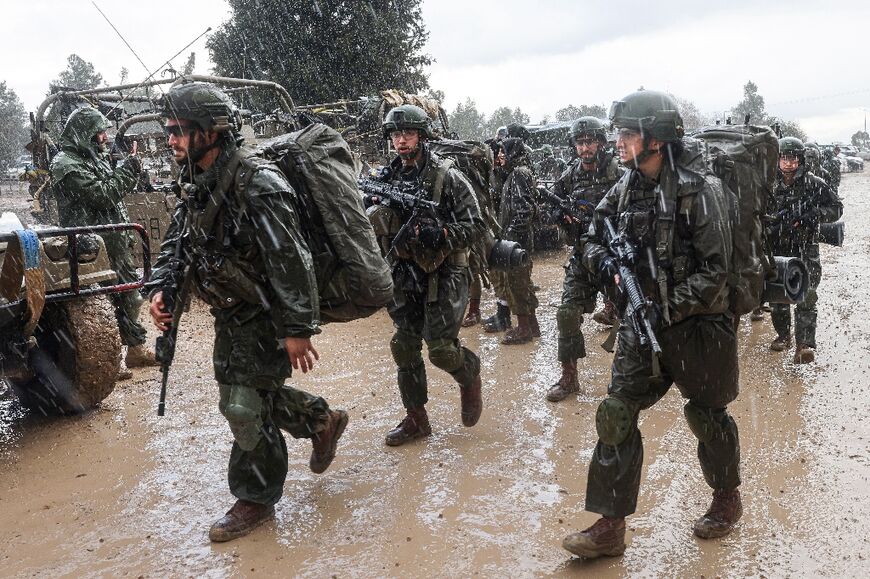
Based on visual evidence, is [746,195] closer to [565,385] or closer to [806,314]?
[565,385]

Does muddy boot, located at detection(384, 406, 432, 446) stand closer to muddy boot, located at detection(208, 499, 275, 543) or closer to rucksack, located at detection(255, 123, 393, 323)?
muddy boot, located at detection(208, 499, 275, 543)

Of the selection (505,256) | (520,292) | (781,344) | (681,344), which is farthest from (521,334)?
(681,344)

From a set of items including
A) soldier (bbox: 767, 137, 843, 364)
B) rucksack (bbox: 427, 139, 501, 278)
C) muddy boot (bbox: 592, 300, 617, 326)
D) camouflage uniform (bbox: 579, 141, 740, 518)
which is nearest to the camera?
camouflage uniform (bbox: 579, 141, 740, 518)

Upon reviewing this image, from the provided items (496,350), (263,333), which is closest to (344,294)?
(263,333)

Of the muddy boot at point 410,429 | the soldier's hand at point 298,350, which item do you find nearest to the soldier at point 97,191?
the muddy boot at point 410,429

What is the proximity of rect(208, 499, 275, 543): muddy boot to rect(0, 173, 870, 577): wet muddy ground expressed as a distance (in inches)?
1.8

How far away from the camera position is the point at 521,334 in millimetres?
7578

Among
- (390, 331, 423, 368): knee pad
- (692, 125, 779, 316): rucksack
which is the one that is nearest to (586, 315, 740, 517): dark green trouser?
(692, 125, 779, 316): rucksack

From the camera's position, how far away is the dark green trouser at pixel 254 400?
3746mm

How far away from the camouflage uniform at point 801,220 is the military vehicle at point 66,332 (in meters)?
5.25

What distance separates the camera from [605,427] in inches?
136

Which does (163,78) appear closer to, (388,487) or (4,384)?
(4,384)

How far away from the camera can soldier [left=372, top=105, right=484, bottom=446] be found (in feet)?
15.5

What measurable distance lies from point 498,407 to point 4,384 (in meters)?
3.98
